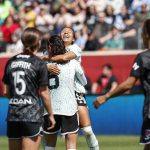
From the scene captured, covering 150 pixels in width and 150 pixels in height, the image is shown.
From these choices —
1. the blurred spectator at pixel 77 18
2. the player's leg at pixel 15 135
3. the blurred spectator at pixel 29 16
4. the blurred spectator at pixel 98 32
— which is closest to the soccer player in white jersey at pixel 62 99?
the player's leg at pixel 15 135

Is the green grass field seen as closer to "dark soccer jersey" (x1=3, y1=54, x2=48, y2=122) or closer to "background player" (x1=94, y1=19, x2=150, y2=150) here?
"dark soccer jersey" (x1=3, y1=54, x2=48, y2=122)

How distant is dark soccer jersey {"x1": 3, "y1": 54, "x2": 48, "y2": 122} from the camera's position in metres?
9.22

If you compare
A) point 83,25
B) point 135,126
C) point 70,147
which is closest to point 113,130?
point 135,126

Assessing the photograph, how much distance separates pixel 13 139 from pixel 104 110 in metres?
9.54

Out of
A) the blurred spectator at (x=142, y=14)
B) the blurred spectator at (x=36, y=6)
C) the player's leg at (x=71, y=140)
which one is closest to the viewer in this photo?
the player's leg at (x=71, y=140)

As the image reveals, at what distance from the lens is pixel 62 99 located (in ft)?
36.1

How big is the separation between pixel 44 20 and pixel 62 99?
13.1 meters

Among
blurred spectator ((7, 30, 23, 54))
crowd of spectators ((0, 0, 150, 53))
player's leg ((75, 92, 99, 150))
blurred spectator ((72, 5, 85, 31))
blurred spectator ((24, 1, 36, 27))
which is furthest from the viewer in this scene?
blurred spectator ((24, 1, 36, 27))

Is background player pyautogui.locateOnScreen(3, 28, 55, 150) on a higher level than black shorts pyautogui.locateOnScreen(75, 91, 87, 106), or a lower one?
higher

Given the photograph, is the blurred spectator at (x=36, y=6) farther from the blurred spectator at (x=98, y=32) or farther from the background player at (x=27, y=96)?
the background player at (x=27, y=96)

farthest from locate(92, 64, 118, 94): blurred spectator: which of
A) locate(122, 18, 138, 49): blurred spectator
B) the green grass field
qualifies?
the green grass field

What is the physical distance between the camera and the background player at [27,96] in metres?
9.20

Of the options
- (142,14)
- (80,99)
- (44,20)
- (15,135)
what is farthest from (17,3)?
(15,135)

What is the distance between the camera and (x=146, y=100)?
9.05 meters
